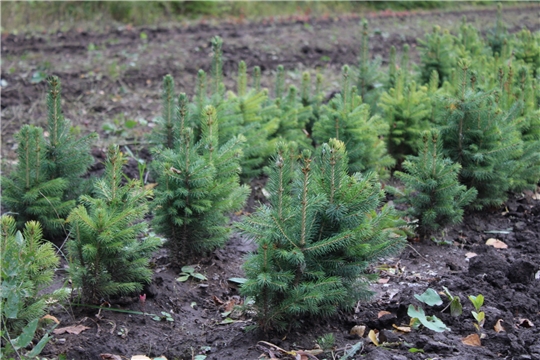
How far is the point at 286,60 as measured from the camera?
10.6 metres

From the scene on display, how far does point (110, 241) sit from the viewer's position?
3.48 meters

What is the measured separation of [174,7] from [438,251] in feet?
40.7

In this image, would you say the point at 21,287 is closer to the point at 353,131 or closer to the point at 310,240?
the point at 310,240

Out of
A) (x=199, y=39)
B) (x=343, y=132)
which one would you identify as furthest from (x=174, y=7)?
(x=343, y=132)

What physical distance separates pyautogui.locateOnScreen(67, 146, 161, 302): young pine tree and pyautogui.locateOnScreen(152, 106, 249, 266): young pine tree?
345mm

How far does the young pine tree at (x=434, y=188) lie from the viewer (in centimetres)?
446

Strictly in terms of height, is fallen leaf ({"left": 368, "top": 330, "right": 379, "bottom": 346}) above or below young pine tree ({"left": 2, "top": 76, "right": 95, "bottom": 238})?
below

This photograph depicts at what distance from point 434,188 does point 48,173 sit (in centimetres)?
275

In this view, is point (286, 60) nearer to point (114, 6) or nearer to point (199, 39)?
point (199, 39)

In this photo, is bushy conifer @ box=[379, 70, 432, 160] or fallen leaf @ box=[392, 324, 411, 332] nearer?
fallen leaf @ box=[392, 324, 411, 332]

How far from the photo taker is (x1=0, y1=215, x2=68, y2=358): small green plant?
2.91 metres

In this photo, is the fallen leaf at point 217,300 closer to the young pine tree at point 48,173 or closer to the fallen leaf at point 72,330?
the fallen leaf at point 72,330

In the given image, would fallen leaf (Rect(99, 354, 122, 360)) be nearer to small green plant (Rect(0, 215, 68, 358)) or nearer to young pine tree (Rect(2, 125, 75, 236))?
small green plant (Rect(0, 215, 68, 358))

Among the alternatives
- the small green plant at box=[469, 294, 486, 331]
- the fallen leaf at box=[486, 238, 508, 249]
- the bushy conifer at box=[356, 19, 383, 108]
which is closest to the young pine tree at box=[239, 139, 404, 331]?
the small green plant at box=[469, 294, 486, 331]
